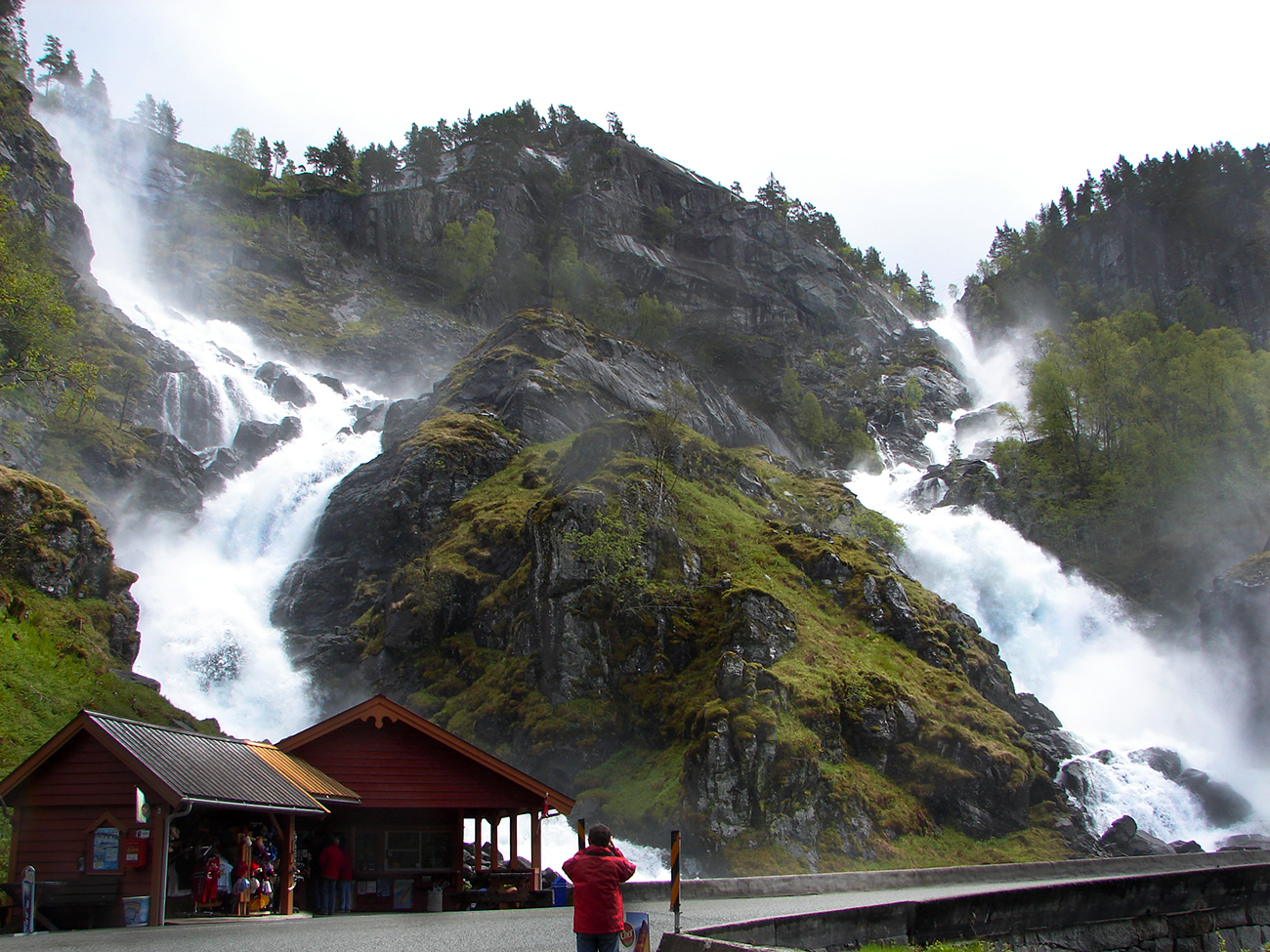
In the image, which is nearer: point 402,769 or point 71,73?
point 402,769

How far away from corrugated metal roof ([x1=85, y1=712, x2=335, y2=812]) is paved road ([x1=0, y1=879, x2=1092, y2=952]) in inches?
81.0

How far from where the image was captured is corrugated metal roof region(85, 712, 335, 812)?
15.5 m

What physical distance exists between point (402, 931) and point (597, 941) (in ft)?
23.9

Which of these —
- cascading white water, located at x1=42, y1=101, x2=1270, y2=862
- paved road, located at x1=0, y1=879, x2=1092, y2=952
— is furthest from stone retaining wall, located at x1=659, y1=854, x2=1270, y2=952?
cascading white water, located at x1=42, y1=101, x2=1270, y2=862

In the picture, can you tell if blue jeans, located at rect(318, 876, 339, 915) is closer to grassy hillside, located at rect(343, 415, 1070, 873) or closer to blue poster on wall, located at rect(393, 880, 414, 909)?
blue poster on wall, located at rect(393, 880, 414, 909)

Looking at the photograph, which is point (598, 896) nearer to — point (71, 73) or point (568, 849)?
point (568, 849)

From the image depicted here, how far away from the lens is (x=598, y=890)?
26.6ft

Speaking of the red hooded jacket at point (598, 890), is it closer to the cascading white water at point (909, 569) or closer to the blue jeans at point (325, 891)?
the blue jeans at point (325, 891)

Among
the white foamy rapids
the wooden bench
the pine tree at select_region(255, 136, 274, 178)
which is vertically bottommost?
the white foamy rapids

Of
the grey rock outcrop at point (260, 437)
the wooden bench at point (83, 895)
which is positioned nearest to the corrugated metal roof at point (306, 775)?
the wooden bench at point (83, 895)

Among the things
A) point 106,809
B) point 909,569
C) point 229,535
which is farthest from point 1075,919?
point 229,535

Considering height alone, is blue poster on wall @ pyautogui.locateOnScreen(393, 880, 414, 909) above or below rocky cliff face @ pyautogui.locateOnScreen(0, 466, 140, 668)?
below

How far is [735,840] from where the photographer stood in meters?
29.2

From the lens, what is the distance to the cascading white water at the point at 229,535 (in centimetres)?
4000
